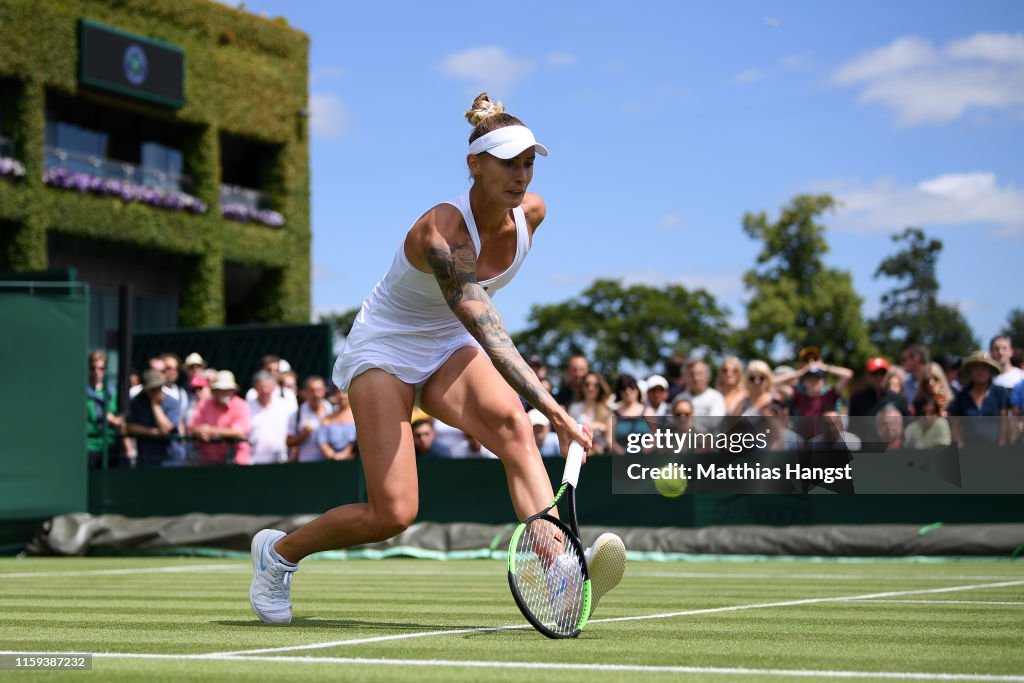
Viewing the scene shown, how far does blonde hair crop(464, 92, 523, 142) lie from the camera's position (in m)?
5.31

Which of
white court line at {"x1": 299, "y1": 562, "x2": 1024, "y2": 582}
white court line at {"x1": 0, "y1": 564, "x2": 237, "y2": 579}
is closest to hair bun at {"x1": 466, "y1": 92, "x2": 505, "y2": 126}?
white court line at {"x1": 299, "y1": 562, "x2": 1024, "y2": 582}

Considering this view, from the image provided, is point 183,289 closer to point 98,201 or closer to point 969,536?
point 98,201

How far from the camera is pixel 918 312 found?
97.8 meters

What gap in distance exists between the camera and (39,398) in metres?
13.4

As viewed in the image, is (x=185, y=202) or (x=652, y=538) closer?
(x=652, y=538)

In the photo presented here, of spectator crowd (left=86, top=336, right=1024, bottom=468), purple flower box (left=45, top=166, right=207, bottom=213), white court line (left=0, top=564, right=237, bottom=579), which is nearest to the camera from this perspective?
white court line (left=0, top=564, right=237, bottom=579)

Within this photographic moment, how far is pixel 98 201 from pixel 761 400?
1013 inches

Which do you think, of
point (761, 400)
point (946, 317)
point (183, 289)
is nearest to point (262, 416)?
point (761, 400)

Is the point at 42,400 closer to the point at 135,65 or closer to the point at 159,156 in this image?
the point at 135,65

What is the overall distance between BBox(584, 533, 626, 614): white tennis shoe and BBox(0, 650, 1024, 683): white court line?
0.84 meters

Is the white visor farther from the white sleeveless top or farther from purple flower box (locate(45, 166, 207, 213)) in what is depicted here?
purple flower box (locate(45, 166, 207, 213))

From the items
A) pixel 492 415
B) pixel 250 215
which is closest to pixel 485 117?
pixel 492 415

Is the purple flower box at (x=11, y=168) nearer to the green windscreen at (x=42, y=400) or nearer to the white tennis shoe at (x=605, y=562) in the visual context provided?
the green windscreen at (x=42, y=400)

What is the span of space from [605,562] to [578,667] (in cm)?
96
